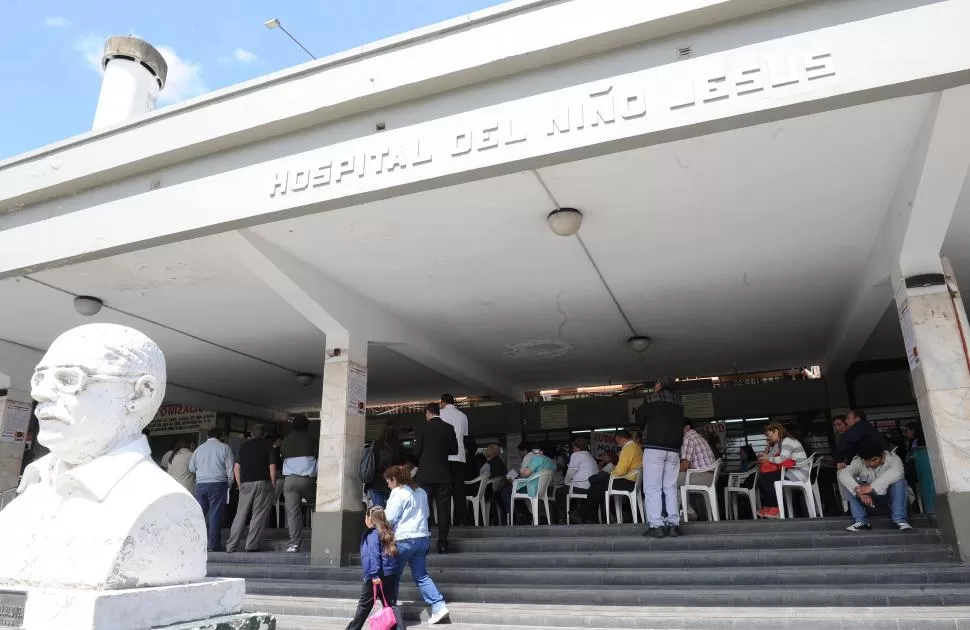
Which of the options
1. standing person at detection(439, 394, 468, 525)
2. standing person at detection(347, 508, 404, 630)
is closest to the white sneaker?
standing person at detection(347, 508, 404, 630)

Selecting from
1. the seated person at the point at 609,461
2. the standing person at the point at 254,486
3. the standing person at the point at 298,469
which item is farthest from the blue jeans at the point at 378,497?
the seated person at the point at 609,461

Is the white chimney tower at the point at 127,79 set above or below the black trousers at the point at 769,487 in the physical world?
above

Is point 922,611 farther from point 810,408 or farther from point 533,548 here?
point 810,408

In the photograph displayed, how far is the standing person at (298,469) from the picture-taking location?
7133 millimetres

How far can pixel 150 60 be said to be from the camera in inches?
318

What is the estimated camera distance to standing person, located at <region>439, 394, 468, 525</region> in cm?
649

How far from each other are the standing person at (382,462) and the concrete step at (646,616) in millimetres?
1504

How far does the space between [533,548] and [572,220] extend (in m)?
3.09

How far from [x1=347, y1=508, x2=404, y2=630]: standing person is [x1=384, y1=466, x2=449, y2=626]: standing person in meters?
0.14

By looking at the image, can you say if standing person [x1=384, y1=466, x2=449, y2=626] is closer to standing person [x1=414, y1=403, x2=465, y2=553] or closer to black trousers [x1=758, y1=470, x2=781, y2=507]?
standing person [x1=414, y1=403, x2=465, y2=553]

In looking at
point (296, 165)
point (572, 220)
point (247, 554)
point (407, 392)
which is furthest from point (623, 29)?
point (407, 392)

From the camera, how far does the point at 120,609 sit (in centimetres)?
154

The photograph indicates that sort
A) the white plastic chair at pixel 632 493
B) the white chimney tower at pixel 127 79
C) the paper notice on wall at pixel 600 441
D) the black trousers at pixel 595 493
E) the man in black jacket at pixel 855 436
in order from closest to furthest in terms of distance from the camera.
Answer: the man in black jacket at pixel 855 436
the white plastic chair at pixel 632 493
the black trousers at pixel 595 493
the white chimney tower at pixel 127 79
the paper notice on wall at pixel 600 441

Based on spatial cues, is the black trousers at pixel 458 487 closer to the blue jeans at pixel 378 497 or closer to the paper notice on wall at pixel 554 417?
the blue jeans at pixel 378 497
